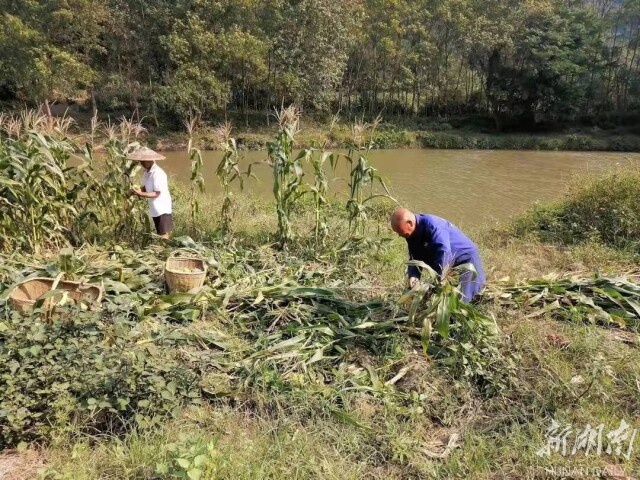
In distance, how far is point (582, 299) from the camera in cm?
337

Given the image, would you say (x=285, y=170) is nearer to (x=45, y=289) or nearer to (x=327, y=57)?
(x=45, y=289)

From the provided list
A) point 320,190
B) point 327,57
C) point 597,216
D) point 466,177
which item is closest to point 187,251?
point 320,190

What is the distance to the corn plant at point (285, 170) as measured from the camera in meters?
4.52

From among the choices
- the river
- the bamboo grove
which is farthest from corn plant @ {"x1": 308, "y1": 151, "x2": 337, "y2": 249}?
the bamboo grove

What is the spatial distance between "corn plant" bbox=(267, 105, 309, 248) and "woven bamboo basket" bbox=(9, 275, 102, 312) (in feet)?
6.38

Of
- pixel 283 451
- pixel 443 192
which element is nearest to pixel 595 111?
pixel 443 192

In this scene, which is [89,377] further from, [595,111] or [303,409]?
[595,111]

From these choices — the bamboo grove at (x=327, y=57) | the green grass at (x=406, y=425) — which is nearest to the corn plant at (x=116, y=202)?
the green grass at (x=406, y=425)

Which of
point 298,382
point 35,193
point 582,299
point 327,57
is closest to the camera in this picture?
point 298,382

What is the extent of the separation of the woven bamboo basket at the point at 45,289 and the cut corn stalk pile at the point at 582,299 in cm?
280

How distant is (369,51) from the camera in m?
24.7

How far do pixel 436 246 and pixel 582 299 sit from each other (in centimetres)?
121

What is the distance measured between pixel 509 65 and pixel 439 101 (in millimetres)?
4614

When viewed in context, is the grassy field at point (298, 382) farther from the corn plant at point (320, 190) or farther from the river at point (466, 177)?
the river at point (466, 177)
